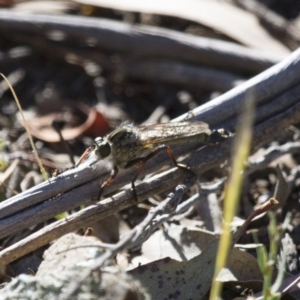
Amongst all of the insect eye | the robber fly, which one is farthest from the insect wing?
the insect eye

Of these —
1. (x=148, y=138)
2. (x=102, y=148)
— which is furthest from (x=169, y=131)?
(x=102, y=148)

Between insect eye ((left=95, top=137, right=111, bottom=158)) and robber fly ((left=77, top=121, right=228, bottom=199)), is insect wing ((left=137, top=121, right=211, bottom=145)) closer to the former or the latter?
robber fly ((left=77, top=121, right=228, bottom=199))

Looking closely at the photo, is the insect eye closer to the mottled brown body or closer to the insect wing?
the mottled brown body

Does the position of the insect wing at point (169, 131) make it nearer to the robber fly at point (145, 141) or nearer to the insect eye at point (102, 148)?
the robber fly at point (145, 141)

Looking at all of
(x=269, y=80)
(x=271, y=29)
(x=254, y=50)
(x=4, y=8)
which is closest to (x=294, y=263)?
(x=269, y=80)

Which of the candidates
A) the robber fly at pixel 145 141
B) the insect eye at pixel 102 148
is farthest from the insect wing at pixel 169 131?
the insect eye at pixel 102 148

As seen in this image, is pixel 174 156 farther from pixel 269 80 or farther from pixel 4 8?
pixel 4 8
